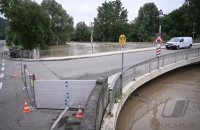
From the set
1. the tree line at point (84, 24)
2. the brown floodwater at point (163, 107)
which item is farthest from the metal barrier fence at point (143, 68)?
the tree line at point (84, 24)

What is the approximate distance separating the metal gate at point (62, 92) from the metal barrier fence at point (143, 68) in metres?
1.21

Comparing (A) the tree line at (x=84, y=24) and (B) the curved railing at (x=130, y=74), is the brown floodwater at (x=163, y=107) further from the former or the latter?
(A) the tree line at (x=84, y=24)

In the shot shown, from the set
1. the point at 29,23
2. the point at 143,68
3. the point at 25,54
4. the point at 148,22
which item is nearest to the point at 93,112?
the point at 143,68

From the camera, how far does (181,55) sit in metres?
17.2

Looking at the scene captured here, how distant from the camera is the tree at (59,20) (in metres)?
51.9

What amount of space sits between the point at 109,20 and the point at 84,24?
111ft

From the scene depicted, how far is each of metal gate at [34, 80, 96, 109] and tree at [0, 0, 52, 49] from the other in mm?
20466

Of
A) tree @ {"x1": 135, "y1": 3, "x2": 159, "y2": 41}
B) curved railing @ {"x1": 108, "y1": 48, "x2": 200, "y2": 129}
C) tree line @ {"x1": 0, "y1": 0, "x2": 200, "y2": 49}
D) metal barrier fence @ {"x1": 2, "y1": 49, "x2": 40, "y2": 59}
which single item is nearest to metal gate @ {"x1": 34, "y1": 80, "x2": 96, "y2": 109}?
curved railing @ {"x1": 108, "y1": 48, "x2": 200, "y2": 129}

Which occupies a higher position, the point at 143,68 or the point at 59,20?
the point at 59,20

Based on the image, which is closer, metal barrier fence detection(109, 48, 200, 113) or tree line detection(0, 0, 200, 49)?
metal barrier fence detection(109, 48, 200, 113)

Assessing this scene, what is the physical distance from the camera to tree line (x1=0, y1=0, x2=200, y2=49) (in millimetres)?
25969

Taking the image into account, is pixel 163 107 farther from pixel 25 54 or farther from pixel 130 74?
pixel 25 54

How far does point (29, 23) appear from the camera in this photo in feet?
85.5

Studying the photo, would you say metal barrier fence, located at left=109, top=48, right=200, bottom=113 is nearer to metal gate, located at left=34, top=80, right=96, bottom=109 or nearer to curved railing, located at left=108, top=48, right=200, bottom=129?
curved railing, located at left=108, top=48, right=200, bottom=129
